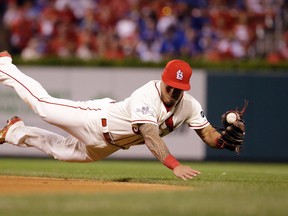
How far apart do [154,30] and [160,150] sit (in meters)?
9.62

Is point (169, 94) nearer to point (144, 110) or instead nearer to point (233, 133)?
point (144, 110)

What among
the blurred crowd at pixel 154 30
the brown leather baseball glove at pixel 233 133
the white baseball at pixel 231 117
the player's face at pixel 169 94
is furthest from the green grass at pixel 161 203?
the blurred crowd at pixel 154 30

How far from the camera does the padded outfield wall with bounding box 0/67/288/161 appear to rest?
15375 millimetres

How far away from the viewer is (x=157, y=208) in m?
5.70

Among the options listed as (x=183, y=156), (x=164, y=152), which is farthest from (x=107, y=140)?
(x=183, y=156)

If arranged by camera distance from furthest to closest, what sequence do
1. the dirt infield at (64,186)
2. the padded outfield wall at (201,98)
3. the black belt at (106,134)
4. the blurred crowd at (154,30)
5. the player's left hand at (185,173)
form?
the blurred crowd at (154,30)
the padded outfield wall at (201,98)
the black belt at (106,134)
the player's left hand at (185,173)
the dirt infield at (64,186)

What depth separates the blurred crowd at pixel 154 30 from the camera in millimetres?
16938

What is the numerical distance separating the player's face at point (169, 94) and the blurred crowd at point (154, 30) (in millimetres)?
8406

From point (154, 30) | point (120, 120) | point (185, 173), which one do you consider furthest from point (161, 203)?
point (154, 30)

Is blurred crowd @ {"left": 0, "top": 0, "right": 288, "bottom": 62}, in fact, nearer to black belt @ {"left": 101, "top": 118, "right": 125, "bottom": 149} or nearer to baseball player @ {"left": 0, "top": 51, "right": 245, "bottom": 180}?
baseball player @ {"left": 0, "top": 51, "right": 245, "bottom": 180}

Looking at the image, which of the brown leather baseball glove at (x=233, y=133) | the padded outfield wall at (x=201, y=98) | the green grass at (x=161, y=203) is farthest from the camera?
the padded outfield wall at (x=201, y=98)

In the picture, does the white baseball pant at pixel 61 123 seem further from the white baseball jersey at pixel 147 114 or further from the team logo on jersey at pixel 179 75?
the team logo on jersey at pixel 179 75

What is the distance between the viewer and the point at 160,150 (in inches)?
304

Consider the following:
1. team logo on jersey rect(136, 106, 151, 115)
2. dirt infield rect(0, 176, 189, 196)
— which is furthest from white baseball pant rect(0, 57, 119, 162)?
team logo on jersey rect(136, 106, 151, 115)
